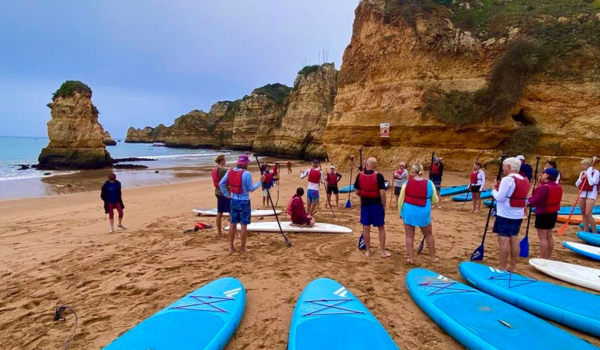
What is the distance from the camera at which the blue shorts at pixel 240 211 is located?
5.30m

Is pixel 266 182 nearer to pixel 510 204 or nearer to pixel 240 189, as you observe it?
pixel 240 189

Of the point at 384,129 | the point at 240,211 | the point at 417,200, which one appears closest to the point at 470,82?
the point at 384,129

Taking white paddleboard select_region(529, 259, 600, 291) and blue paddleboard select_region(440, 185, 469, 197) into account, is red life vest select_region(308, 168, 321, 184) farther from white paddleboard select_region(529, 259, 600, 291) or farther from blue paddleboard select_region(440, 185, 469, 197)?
blue paddleboard select_region(440, 185, 469, 197)

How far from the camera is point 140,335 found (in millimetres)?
2977

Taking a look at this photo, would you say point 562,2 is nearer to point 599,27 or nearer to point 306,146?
point 599,27

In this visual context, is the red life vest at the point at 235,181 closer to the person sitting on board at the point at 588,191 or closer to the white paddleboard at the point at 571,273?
the white paddleboard at the point at 571,273

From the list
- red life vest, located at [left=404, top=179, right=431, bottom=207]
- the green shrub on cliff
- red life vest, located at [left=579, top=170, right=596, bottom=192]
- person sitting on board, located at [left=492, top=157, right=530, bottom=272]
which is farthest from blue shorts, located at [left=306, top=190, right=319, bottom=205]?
the green shrub on cliff

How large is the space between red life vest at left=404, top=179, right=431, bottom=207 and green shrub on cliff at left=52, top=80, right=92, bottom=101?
36842 mm

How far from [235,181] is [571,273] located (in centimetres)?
519

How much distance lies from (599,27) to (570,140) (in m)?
5.07

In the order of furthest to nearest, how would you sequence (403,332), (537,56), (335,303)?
(537,56) < (335,303) < (403,332)

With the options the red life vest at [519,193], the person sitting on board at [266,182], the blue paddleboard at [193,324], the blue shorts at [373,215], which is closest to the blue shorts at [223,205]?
the person sitting on board at [266,182]

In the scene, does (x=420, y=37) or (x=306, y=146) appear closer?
(x=420, y=37)

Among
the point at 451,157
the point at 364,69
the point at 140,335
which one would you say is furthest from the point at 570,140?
the point at 140,335
